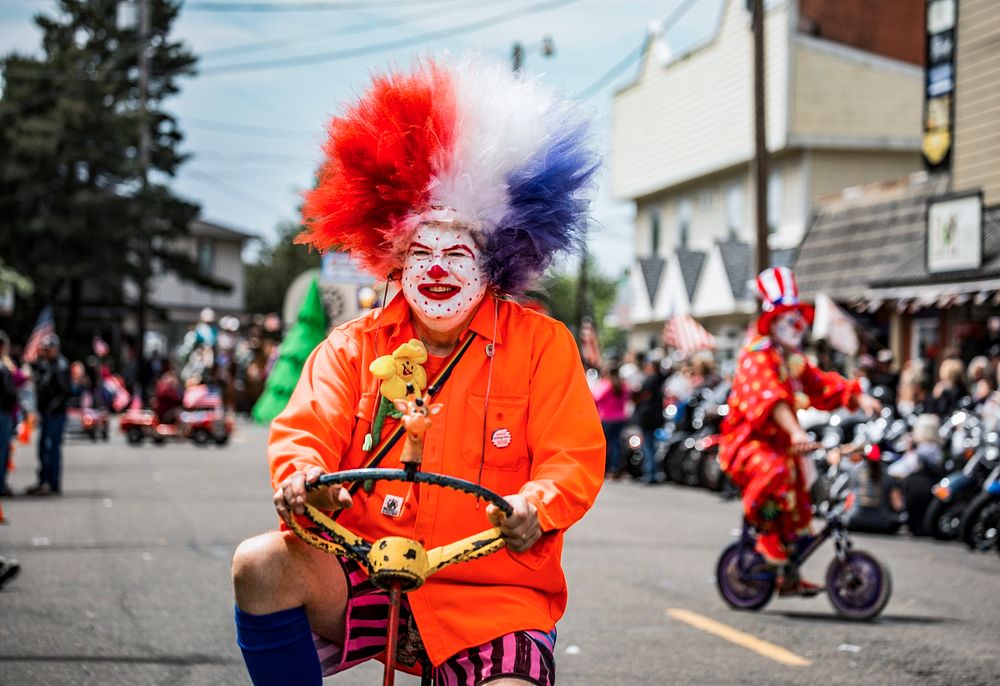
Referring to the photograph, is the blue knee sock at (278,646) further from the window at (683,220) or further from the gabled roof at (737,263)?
the window at (683,220)

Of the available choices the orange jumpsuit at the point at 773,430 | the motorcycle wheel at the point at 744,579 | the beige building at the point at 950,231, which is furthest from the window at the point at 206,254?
the orange jumpsuit at the point at 773,430

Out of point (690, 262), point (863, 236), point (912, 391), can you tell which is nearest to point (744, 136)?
point (690, 262)

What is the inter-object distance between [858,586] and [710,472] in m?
10.00

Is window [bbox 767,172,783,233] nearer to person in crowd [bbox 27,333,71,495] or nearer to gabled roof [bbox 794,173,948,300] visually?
gabled roof [bbox 794,173,948,300]

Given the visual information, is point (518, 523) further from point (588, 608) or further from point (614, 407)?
point (614, 407)

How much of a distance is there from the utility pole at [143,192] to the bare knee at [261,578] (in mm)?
33706

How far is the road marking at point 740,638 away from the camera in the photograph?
6801mm

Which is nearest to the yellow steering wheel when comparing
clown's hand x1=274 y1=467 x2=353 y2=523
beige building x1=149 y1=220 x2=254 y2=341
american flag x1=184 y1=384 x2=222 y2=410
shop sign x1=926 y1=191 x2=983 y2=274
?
clown's hand x1=274 y1=467 x2=353 y2=523

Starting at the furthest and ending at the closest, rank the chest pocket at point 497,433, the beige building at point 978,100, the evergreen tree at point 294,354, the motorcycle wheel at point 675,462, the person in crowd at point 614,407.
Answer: the person in crowd at point 614,407
the beige building at point 978,100
the motorcycle wheel at point 675,462
the evergreen tree at point 294,354
the chest pocket at point 497,433

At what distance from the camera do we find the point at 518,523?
3.06 m

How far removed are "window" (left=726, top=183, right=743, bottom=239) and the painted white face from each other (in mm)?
31114

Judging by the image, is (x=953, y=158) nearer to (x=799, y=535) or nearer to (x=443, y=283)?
(x=799, y=535)

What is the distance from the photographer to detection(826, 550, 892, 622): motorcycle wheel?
7.99m

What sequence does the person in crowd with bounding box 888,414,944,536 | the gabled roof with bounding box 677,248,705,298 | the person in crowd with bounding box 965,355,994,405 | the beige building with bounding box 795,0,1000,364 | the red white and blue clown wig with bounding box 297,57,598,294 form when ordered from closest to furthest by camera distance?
the red white and blue clown wig with bounding box 297,57,598,294, the person in crowd with bounding box 888,414,944,536, the person in crowd with bounding box 965,355,994,405, the beige building with bounding box 795,0,1000,364, the gabled roof with bounding box 677,248,705,298
